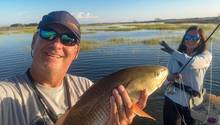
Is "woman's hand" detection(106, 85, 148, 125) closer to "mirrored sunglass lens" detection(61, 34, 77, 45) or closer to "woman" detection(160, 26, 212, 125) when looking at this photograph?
"mirrored sunglass lens" detection(61, 34, 77, 45)

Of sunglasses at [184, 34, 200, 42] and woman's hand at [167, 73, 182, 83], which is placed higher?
sunglasses at [184, 34, 200, 42]

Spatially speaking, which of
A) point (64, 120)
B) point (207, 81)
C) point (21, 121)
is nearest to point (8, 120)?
point (21, 121)

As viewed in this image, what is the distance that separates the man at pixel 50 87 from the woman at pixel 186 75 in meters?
4.39

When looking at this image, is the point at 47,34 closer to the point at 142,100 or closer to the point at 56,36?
the point at 56,36

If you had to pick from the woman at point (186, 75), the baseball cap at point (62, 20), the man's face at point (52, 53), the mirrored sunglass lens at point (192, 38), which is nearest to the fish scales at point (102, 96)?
the man's face at point (52, 53)

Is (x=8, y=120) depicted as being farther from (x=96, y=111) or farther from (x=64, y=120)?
(x=96, y=111)

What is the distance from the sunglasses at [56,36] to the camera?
10.0 ft

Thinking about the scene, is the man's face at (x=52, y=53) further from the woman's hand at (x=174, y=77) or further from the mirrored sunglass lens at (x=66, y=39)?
the woman's hand at (x=174, y=77)

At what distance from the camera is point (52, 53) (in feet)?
9.93

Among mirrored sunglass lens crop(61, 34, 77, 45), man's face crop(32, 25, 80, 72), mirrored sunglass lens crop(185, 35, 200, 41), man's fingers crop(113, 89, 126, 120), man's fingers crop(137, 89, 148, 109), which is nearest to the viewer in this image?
man's fingers crop(113, 89, 126, 120)

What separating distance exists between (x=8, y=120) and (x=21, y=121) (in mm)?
112

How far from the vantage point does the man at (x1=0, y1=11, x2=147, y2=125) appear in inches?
105

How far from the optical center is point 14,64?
22094 millimetres

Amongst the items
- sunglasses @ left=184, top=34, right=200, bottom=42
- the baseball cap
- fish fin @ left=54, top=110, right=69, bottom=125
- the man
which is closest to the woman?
sunglasses @ left=184, top=34, right=200, bottom=42
